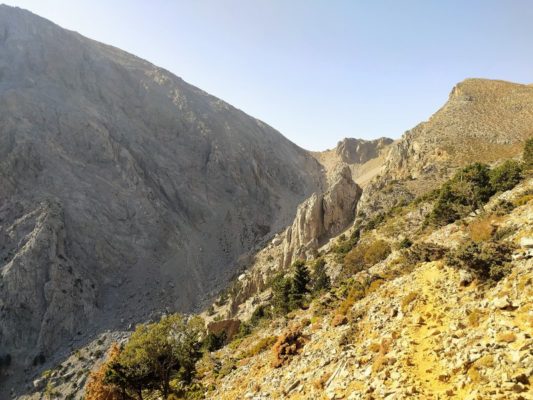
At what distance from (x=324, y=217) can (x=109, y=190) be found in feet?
170

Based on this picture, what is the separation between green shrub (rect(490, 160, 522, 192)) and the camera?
122 feet

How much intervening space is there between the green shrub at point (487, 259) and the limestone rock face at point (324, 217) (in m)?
51.6

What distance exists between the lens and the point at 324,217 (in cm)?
7212

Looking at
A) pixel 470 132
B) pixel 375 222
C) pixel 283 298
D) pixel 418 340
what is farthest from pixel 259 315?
pixel 470 132

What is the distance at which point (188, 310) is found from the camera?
2926 inches

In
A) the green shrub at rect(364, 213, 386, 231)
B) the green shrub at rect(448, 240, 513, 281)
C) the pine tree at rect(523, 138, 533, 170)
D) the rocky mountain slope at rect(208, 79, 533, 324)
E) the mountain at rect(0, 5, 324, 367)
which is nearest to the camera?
the green shrub at rect(448, 240, 513, 281)

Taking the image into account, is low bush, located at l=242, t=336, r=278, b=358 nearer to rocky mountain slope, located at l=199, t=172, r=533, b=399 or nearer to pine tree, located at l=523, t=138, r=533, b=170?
rocky mountain slope, located at l=199, t=172, r=533, b=399

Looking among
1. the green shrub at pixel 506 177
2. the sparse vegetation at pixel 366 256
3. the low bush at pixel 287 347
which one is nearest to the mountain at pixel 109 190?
the sparse vegetation at pixel 366 256

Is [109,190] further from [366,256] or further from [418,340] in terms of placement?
[418,340]

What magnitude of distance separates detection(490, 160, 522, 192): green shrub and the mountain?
55526 mm

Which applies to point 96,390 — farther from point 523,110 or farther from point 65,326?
A: point 523,110

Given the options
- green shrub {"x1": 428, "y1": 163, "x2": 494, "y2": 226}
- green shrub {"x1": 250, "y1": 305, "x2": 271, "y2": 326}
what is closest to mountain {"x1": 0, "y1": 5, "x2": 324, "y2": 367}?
green shrub {"x1": 250, "y1": 305, "x2": 271, "y2": 326}

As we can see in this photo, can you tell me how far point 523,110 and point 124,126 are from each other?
96125 millimetres

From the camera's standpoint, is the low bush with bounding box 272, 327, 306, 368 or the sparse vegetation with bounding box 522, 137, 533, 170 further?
the sparse vegetation with bounding box 522, 137, 533, 170
